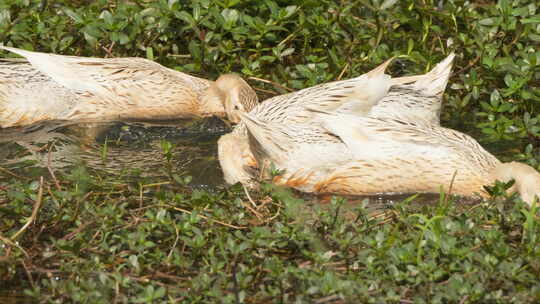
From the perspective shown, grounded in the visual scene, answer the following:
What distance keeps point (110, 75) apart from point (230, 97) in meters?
0.94

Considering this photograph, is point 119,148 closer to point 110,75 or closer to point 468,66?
point 110,75

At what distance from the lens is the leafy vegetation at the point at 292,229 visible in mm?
4531

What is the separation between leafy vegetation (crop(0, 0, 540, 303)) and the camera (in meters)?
Answer: 4.53

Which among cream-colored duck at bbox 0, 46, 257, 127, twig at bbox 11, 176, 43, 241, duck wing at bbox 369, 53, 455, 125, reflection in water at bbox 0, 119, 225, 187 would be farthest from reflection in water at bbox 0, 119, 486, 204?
twig at bbox 11, 176, 43, 241

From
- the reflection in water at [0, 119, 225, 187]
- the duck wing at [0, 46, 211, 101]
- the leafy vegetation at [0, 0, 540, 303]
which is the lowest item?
the reflection in water at [0, 119, 225, 187]

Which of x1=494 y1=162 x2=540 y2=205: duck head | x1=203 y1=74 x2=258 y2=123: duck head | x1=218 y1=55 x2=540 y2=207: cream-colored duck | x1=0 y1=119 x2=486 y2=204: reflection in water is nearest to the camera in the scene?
x1=494 y1=162 x2=540 y2=205: duck head

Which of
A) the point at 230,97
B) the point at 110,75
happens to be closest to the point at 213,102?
the point at 230,97

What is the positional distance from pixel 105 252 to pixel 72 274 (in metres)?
0.23

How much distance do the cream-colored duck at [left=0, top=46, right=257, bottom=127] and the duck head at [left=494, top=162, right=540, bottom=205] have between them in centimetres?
220

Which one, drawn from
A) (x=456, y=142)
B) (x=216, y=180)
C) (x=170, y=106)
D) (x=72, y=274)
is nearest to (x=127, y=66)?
(x=170, y=106)

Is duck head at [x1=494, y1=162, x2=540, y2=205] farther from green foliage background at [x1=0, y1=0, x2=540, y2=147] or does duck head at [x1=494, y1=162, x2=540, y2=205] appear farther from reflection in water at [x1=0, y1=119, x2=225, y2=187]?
reflection in water at [x1=0, y1=119, x2=225, y2=187]

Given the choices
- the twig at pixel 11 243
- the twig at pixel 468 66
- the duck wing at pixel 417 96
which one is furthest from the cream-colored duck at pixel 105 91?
the twig at pixel 11 243

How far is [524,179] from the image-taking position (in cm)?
575

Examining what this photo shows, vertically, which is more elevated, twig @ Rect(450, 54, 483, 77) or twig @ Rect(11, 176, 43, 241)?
twig @ Rect(11, 176, 43, 241)
